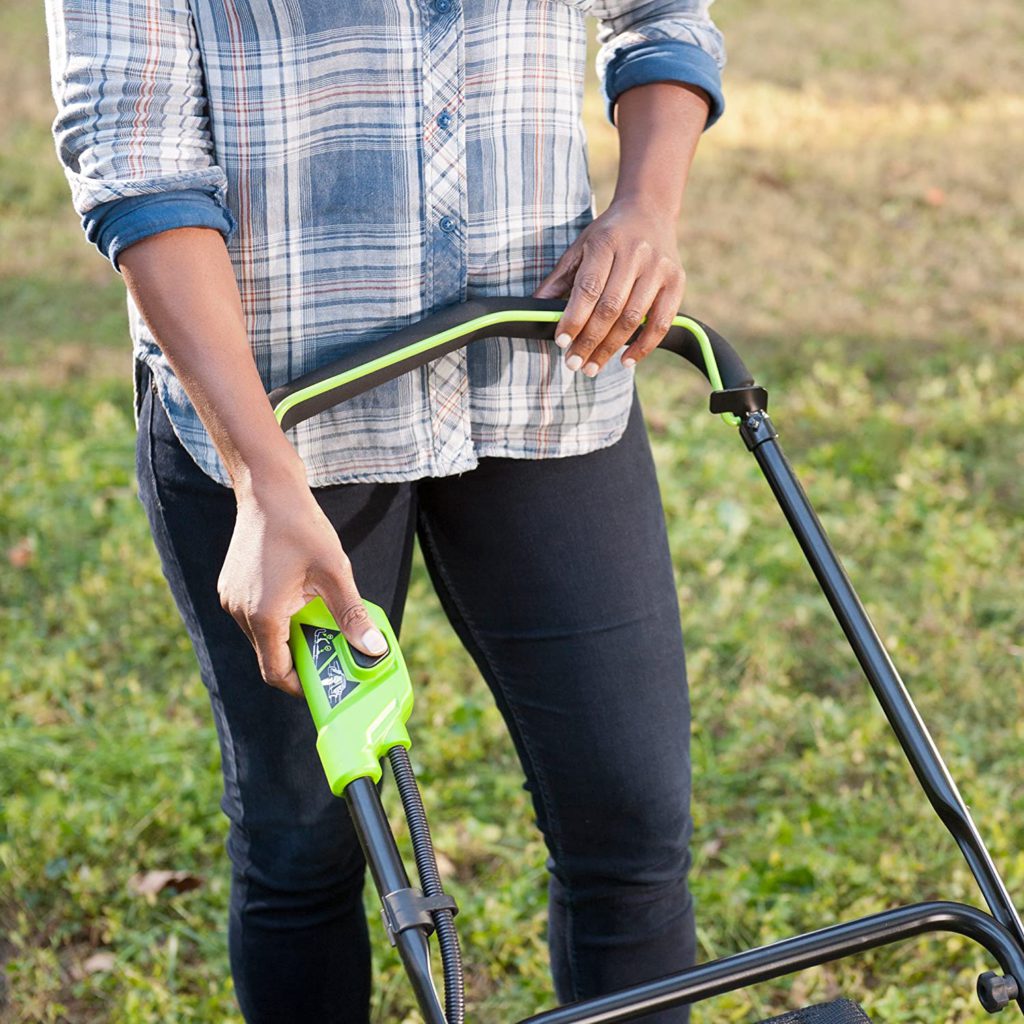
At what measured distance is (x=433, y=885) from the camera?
101 centimetres

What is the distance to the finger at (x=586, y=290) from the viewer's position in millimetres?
1355

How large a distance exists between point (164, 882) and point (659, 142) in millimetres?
1615

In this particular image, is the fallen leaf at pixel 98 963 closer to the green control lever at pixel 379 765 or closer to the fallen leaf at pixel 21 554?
the green control lever at pixel 379 765

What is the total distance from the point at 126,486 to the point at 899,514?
2.12m

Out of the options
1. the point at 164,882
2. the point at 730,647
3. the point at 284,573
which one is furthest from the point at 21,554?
the point at 284,573

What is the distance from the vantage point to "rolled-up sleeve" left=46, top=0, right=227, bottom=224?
3.84 ft

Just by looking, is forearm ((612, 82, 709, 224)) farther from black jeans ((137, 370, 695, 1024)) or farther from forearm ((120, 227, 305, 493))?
forearm ((120, 227, 305, 493))

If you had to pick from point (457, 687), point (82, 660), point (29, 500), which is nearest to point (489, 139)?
point (457, 687)

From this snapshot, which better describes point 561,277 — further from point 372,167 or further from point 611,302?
point 372,167

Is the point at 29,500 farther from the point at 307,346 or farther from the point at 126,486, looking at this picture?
the point at 307,346

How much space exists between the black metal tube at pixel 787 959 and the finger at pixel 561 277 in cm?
70

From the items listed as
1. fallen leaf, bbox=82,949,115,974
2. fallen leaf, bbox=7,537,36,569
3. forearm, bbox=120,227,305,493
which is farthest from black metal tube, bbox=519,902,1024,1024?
fallen leaf, bbox=7,537,36,569

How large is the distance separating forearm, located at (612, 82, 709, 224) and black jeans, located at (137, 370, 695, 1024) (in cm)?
28

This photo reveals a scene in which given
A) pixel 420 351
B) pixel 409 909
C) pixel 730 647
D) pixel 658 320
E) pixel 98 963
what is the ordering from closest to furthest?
pixel 409 909, pixel 420 351, pixel 658 320, pixel 98 963, pixel 730 647
